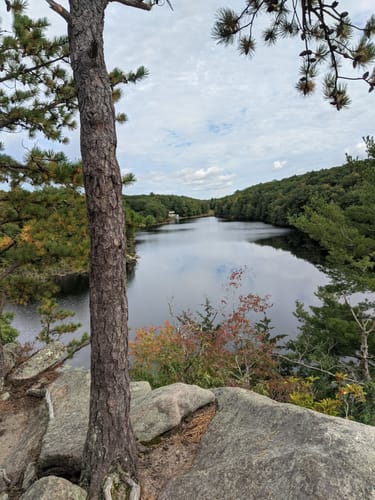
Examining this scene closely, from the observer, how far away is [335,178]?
37688mm

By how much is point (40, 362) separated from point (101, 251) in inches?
158

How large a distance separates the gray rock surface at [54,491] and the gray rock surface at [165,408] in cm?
58

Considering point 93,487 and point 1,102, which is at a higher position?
point 1,102

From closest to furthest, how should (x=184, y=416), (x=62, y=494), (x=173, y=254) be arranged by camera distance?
(x=62, y=494) < (x=184, y=416) < (x=173, y=254)

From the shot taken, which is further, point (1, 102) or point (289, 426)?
point (1, 102)

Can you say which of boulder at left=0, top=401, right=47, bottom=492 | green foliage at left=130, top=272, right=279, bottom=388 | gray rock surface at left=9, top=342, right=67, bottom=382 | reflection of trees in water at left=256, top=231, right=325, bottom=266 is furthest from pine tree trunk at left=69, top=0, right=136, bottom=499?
reflection of trees in water at left=256, top=231, right=325, bottom=266

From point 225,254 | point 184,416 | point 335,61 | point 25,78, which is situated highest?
point 25,78

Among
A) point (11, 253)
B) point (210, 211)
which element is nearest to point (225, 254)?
point (11, 253)

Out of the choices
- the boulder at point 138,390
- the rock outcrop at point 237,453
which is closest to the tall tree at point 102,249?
the rock outcrop at point 237,453

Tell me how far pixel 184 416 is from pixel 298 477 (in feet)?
3.76

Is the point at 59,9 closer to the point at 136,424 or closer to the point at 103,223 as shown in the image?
the point at 103,223

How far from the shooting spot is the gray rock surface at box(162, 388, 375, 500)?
1.43m

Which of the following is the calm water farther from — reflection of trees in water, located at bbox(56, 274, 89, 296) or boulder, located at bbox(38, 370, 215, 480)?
boulder, located at bbox(38, 370, 215, 480)

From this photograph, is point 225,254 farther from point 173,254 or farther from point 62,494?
point 62,494
